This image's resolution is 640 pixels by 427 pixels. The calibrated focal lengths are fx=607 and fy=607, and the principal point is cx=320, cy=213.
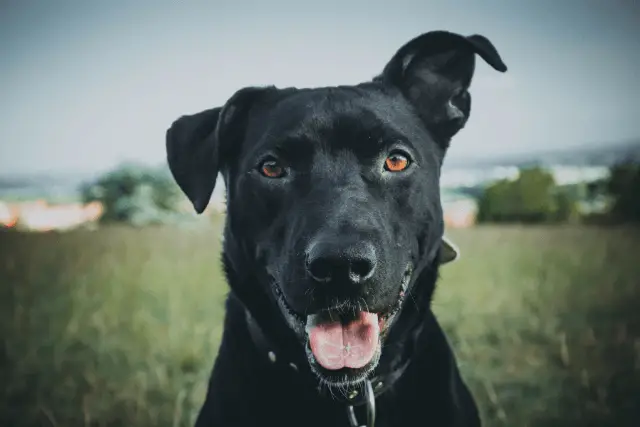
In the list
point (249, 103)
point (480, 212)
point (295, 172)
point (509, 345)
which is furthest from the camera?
point (480, 212)

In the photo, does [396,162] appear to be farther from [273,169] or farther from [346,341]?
[346,341]

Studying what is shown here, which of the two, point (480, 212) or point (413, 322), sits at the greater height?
point (413, 322)

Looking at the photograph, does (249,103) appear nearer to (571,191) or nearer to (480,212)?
(571,191)

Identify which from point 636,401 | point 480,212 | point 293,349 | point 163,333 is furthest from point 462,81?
point 480,212

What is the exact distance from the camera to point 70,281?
23.4ft

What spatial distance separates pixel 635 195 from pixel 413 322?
4605 mm

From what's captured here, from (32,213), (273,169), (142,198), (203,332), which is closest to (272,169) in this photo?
(273,169)

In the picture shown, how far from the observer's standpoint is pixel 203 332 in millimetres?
4992

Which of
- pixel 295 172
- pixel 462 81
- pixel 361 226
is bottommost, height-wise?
pixel 361 226

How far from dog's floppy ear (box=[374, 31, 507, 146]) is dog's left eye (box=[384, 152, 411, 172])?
446 mm

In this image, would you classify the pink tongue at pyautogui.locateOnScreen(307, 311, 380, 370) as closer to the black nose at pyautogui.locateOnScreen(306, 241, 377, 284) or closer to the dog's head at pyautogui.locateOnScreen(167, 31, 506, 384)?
the dog's head at pyautogui.locateOnScreen(167, 31, 506, 384)

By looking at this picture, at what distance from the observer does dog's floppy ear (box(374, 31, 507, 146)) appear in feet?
9.62

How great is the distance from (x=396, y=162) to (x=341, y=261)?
0.69 meters

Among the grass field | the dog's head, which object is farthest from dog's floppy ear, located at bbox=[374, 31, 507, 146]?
the grass field
